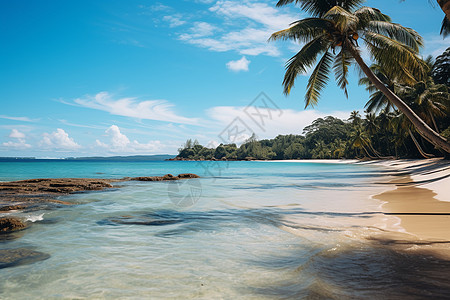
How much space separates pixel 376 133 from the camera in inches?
2064

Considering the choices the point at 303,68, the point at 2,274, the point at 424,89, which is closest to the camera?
the point at 2,274

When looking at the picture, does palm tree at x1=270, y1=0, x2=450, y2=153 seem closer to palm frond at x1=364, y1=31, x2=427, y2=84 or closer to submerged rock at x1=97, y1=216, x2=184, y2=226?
palm frond at x1=364, y1=31, x2=427, y2=84

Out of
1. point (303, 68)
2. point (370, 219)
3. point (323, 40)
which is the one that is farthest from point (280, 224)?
point (323, 40)

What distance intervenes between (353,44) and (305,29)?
1.79 m

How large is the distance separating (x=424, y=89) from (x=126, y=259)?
2996 centimetres

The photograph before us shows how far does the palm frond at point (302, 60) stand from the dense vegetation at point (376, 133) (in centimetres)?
272

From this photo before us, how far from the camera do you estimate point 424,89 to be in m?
25.6

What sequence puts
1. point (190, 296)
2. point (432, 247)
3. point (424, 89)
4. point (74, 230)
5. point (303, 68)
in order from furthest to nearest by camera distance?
point (424, 89), point (303, 68), point (74, 230), point (432, 247), point (190, 296)

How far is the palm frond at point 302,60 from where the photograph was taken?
9.95 metres

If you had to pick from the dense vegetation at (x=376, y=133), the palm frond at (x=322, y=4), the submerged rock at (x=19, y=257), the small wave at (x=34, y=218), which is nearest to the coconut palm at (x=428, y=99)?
the dense vegetation at (x=376, y=133)

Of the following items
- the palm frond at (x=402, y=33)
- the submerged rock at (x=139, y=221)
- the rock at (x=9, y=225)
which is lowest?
the submerged rock at (x=139, y=221)

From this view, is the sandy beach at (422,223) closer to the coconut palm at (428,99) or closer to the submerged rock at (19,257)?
the submerged rock at (19,257)

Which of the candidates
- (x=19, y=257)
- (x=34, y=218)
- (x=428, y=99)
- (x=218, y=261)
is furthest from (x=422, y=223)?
(x=428, y=99)

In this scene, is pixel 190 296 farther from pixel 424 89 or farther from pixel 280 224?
pixel 424 89
